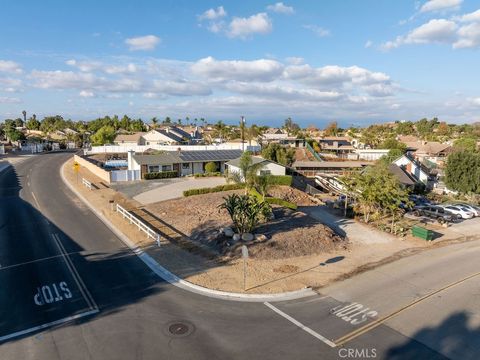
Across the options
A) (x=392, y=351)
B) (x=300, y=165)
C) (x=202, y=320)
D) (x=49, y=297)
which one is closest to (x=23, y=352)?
(x=49, y=297)

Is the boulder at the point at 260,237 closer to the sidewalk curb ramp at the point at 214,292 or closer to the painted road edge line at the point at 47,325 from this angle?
the sidewalk curb ramp at the point at 214,292

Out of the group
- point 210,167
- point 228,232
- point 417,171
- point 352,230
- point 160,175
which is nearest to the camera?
point 228,232

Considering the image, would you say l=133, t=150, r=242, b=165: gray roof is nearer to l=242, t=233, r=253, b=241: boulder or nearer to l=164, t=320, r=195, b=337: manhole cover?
l=242, t=233, r=253, b=241: boulder

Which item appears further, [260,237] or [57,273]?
[260,237]

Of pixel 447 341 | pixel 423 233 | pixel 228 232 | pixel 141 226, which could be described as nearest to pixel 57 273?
pixel 141 226

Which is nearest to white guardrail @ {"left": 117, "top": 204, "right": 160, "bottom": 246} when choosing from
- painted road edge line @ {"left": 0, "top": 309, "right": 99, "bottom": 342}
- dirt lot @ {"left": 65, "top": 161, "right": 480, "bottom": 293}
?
dirt lot @ {"left": 65, "top": 161, "right": 480, "bottom": 293}
